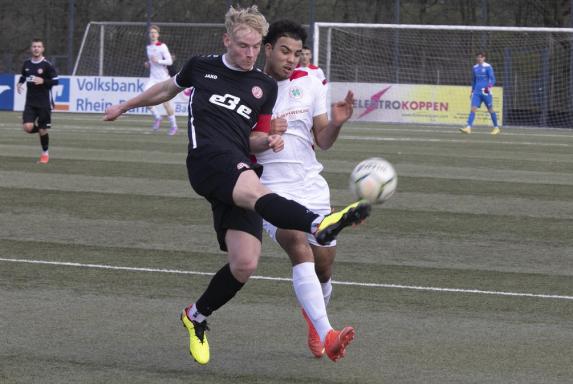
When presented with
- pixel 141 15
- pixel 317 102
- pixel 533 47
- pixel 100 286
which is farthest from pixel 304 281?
pixel 141 15

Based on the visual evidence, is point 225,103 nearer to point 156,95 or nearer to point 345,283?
point 156,95

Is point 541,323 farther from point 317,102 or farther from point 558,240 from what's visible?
point 558,240

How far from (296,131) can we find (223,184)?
3.04ft

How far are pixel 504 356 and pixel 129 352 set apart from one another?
6.72ft

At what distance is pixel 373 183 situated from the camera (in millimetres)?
5359

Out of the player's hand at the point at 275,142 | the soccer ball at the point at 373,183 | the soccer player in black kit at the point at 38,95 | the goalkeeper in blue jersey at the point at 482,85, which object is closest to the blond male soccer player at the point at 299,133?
the player's hand at the point at 275,142

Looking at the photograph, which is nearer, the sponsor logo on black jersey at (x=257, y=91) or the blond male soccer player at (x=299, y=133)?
the sponsor logo on black jersey at (x=257, y=91)

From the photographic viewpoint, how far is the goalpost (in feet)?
108

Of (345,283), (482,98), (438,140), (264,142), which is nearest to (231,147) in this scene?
(264,142)

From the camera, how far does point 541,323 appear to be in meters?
7.16

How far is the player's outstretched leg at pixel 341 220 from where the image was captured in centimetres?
520

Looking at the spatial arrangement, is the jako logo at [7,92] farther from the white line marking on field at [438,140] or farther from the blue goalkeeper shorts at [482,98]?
the white line marking on field at [438,140]

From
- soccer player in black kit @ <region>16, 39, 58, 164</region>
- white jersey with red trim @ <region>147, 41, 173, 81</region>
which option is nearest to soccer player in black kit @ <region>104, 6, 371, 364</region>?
soccer player in black kit @ <region>16, 39, 58, 164</region>

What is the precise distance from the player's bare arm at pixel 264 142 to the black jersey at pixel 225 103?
4 cm
